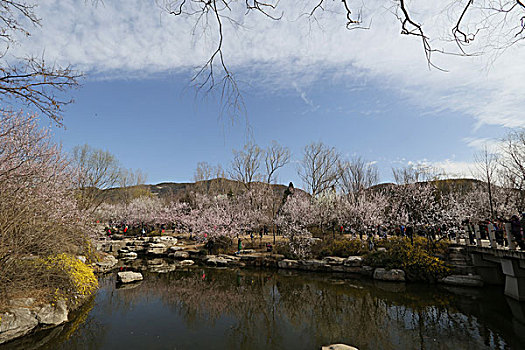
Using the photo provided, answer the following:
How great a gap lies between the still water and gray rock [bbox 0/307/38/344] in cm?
29

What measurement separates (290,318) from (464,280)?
27.8 feet

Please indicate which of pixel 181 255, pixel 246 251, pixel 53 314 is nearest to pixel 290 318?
pixel 53 314

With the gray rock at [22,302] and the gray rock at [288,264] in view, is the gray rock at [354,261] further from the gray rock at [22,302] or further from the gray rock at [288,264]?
the gray rock at [22,302]

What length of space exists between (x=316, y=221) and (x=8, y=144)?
22.8m

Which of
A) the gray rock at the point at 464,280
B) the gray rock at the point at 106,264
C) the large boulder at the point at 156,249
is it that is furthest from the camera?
the large boulder at the point at 156,249

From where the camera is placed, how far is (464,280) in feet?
38.3

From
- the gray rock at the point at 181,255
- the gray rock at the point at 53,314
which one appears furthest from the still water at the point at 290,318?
the gray rock at the point at 181,255

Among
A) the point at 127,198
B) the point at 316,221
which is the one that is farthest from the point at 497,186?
the point at 127,198

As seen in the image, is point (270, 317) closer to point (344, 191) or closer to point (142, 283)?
point (142, 283)

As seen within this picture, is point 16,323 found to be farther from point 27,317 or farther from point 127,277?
point 127,277

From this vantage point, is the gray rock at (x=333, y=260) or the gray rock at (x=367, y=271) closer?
the gray rock at (x=367, y=271)

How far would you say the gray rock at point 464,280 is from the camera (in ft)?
37.4

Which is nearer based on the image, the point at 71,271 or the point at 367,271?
the point at 71,271

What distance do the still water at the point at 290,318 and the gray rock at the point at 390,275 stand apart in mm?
583
